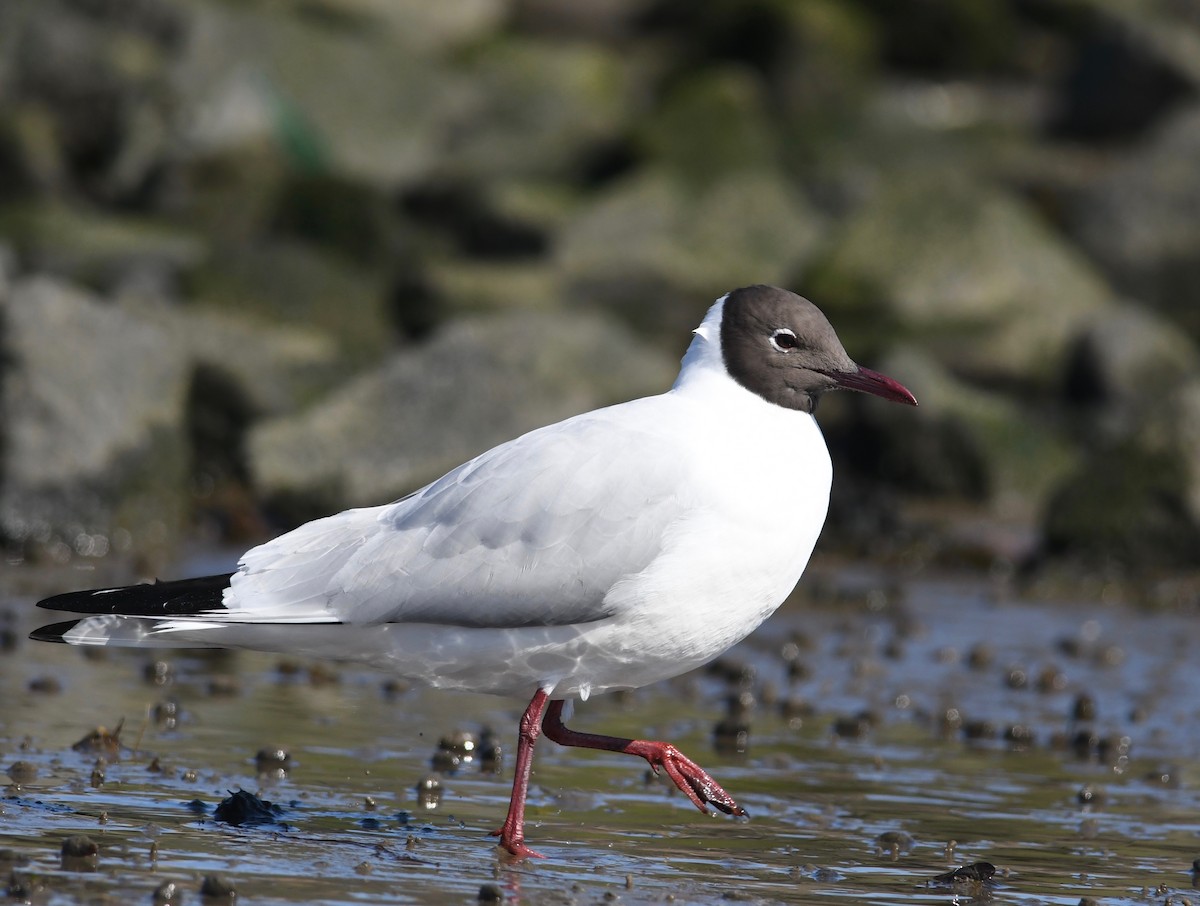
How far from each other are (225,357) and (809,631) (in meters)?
6.58

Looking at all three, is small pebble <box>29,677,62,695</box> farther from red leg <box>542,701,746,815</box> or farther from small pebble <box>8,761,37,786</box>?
red leg <box>542,701,746,815</box>

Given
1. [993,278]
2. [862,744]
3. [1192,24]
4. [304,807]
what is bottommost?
[304,807]

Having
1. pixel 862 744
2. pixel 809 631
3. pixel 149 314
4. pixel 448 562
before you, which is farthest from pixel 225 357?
pixel 448 562

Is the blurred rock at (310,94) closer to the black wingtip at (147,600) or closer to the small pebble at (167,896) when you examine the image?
the black wingtip at (147,600)

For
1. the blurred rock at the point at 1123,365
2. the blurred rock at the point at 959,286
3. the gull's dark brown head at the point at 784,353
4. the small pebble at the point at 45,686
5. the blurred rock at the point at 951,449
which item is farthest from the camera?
the blurred rock at the point at 959,286

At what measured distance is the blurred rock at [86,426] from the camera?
572 inches

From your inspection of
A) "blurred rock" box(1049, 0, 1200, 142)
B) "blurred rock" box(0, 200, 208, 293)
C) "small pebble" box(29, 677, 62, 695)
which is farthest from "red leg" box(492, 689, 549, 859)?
"blurred rock" box(1049, 0, 1200, 142)

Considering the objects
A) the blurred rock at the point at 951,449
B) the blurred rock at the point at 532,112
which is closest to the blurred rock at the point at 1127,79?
the blurred rock at the point at 532,112

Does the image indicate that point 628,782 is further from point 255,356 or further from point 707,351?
point 255,356

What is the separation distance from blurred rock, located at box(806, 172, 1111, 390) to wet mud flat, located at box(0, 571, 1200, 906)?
30.2ft

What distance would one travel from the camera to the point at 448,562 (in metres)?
7.32

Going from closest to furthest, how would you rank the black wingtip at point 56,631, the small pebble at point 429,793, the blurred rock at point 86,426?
the black wingtip at point 56,631 < the small pebble at point 429,793 < the blurred rock at point 86,426

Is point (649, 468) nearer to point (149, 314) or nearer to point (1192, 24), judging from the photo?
point (149, 314)

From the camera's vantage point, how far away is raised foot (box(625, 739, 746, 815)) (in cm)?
740
